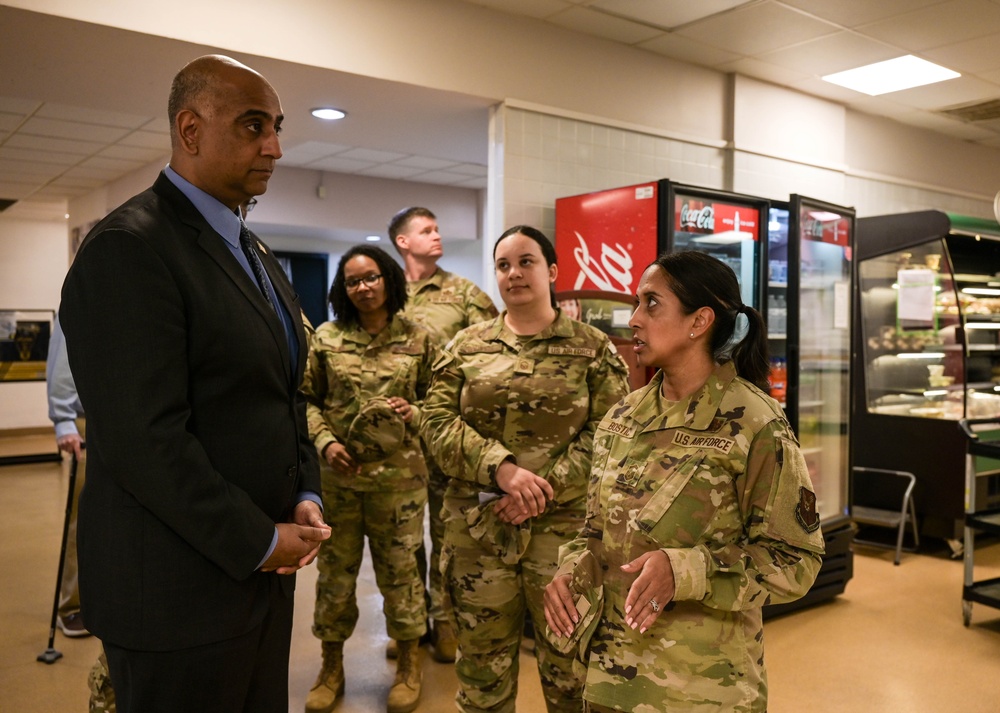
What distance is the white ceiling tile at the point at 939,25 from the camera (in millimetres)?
4512

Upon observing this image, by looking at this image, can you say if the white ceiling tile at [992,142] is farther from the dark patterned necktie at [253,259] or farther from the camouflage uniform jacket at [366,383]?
the dark patterned necktie at [253,259]

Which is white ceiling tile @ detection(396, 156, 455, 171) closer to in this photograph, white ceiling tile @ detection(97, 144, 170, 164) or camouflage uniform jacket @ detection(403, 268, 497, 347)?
white ceiling tile @ detection(97, 144, 170, 164)

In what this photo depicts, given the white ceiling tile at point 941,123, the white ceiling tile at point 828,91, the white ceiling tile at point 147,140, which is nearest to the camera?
the white ceiling tile at point 828,91


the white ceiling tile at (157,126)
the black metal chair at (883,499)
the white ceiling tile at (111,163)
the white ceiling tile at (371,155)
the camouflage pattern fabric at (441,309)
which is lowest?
the black metal chair at (883,499)

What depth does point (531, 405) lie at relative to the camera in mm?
2500

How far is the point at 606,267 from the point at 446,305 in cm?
90

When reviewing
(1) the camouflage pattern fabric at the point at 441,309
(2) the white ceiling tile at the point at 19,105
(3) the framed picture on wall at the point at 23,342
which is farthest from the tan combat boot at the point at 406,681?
(3) the framed picture on wall at the point at 23,342

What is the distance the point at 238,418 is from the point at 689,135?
179 inches

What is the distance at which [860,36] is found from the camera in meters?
4.90

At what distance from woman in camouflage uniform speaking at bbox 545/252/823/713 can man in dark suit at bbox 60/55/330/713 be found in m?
0.64

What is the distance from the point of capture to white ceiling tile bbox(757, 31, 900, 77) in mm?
4965

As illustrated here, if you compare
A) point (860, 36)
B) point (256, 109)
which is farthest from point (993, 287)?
point (256, 109)

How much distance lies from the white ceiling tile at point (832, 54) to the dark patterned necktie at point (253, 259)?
4.38 m

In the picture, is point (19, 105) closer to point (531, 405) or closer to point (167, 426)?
point (531, 405)
